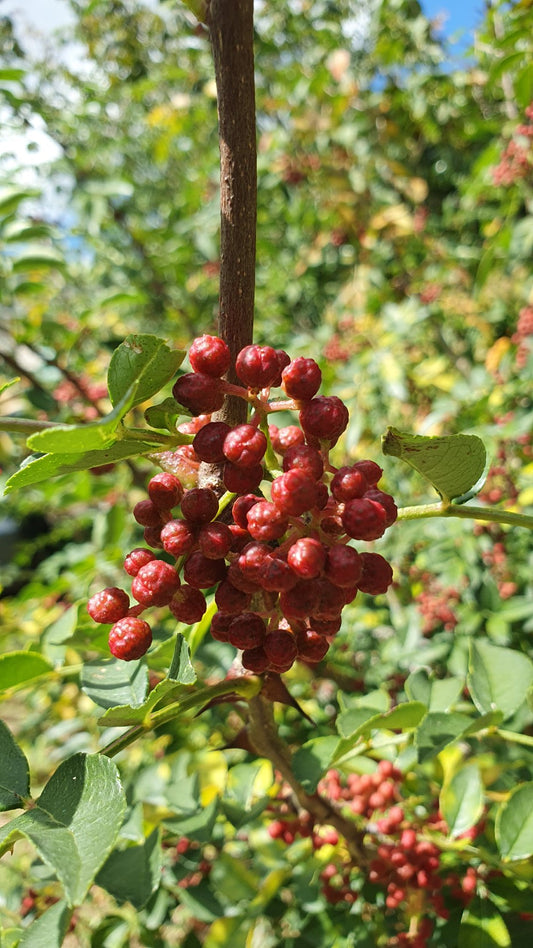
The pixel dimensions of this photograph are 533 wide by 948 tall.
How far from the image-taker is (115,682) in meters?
0.77

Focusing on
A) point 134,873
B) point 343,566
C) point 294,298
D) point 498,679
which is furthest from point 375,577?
point 294,298

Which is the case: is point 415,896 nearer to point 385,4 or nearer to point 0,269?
point 0,269

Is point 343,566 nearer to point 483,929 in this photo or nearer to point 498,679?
point 498,679

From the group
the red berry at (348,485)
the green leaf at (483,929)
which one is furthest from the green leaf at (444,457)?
the green leaf at (483,929)

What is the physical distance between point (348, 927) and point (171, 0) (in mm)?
2822

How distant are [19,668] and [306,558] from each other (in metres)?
0.45

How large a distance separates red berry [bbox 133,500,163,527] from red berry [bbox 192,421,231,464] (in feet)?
0.32

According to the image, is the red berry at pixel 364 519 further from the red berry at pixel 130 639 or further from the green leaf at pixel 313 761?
the green leaf at pixel 313 761

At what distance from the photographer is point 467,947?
875 mm

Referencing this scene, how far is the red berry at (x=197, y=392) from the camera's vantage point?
0.58 m

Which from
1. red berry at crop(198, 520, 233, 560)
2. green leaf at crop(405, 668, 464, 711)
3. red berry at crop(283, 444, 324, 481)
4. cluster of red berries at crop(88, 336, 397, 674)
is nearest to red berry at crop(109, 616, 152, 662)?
cluster of red berries at crop(88, 336, 397, 674)

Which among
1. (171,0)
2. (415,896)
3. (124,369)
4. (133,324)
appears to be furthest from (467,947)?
→ (133,324)

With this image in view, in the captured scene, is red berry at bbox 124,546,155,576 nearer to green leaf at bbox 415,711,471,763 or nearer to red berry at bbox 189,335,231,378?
red berry at bbox 189,335,231,378

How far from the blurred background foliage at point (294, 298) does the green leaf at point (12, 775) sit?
Answer: 0.24 metres
